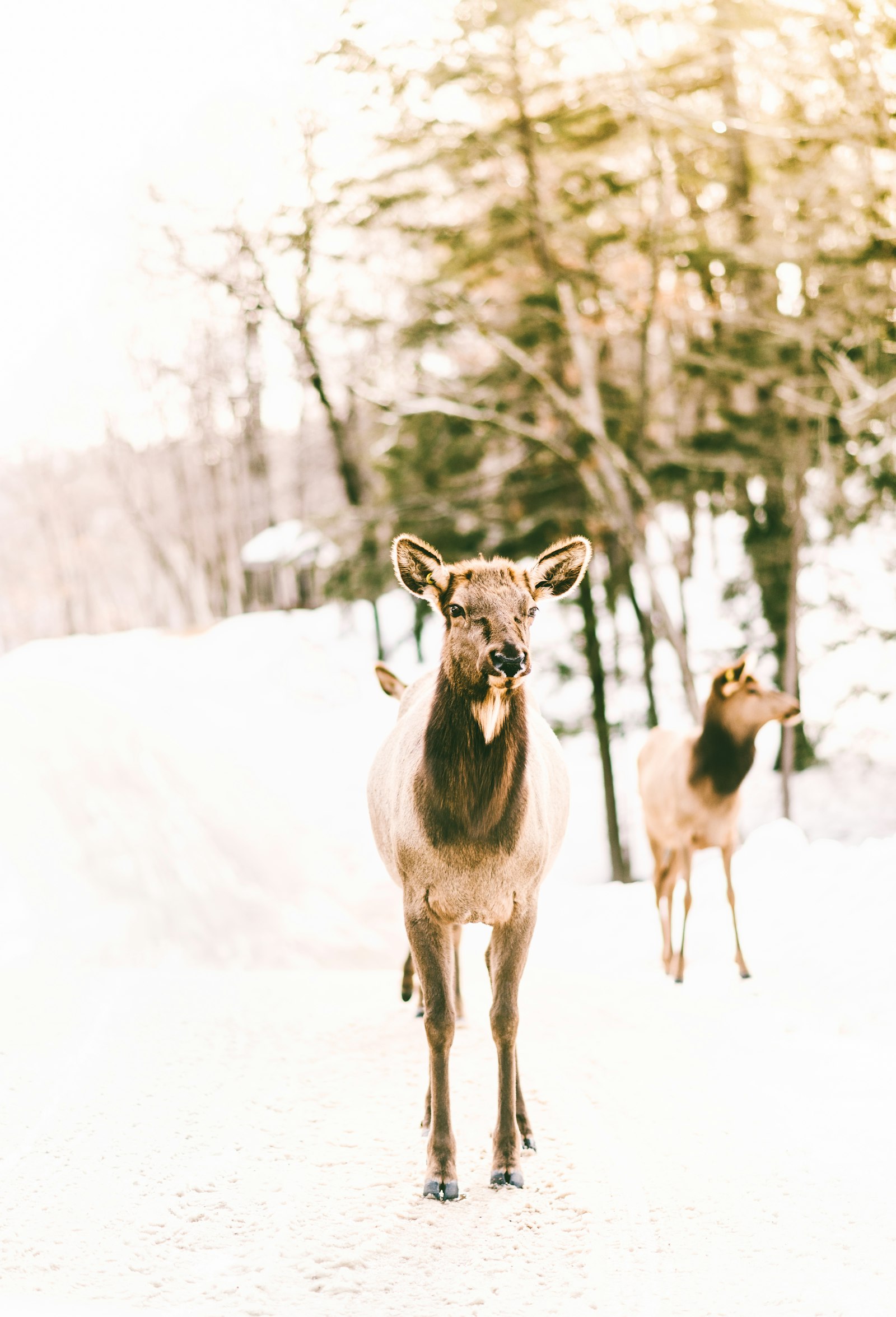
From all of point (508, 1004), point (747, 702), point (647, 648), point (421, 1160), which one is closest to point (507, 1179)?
point (421, 1160)

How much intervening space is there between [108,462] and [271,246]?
1183 cm

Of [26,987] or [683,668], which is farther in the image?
[683,668]

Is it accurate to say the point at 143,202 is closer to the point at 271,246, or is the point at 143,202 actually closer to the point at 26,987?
the point at 271,246

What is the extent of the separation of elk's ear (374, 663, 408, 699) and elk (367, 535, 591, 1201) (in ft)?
7.42

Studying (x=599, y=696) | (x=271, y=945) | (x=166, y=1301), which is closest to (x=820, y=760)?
(x=599, y=696)

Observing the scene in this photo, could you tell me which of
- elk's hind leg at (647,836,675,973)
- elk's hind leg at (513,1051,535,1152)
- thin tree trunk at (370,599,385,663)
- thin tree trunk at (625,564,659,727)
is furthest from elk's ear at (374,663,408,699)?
thin tree trunk at (625,564,659,727)

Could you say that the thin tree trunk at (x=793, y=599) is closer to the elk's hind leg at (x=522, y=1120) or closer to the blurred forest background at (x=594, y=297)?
the blurred forest background at (x=594, y=297)

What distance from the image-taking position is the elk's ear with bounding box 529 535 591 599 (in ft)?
14.0

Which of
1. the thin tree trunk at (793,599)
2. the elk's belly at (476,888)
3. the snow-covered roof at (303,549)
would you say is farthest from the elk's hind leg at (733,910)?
the snow-covered roof at (303,549)

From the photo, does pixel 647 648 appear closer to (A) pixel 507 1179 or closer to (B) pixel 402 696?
(B) pixel 402 696

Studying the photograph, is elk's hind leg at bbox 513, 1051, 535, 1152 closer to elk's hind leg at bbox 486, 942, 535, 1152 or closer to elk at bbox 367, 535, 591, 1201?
elk's hind leg at bbox 486, 942, 535, 1152

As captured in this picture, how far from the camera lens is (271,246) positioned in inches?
548

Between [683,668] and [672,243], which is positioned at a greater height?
[672,243]

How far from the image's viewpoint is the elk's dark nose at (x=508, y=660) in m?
3.78
